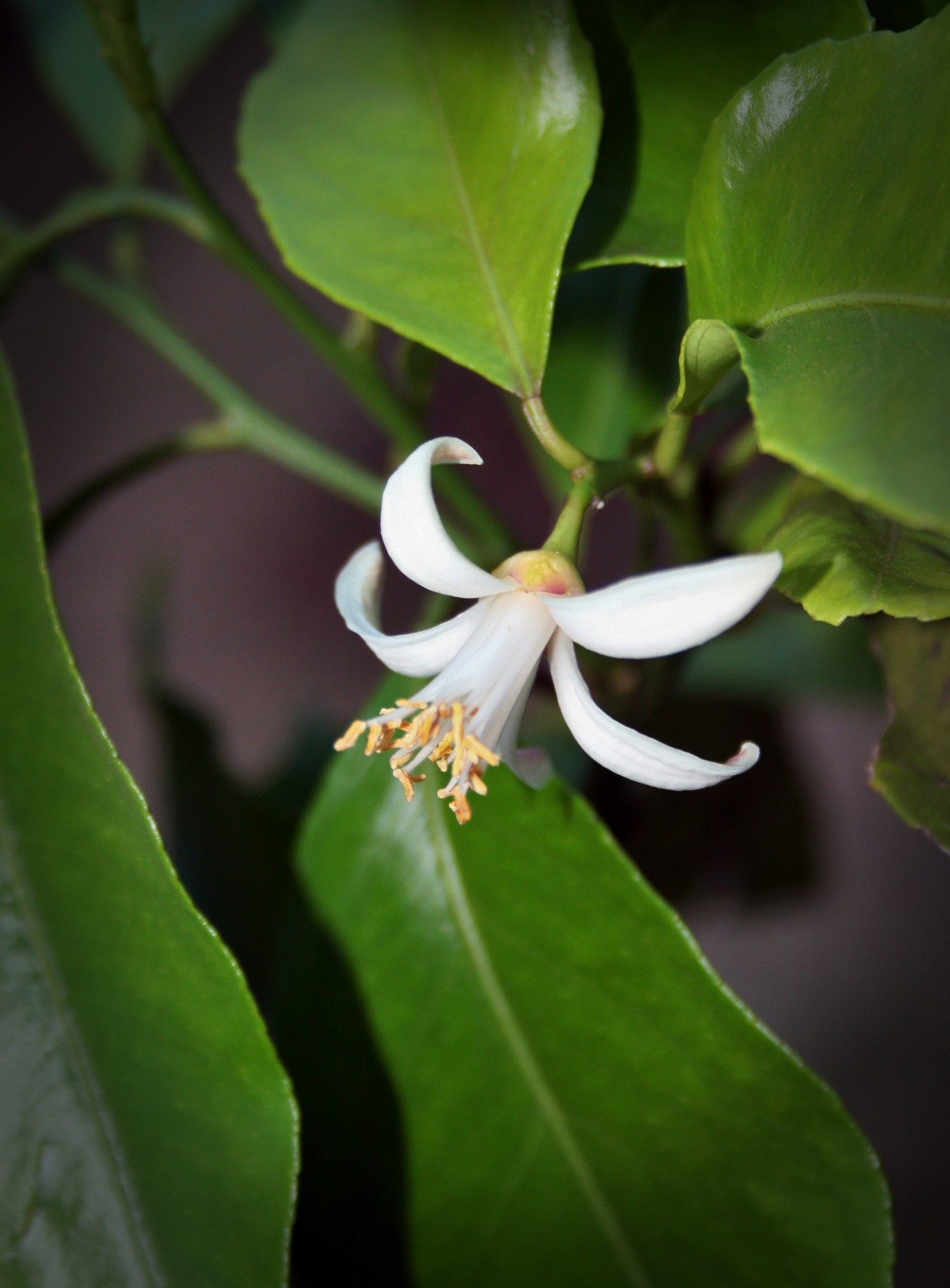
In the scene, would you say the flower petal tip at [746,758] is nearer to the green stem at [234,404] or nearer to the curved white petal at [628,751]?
the curved white petal at [628,751]

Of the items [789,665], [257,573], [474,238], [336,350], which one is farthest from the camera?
[257,573]

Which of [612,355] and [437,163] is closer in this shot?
[437,163]

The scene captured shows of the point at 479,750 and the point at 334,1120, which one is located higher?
the point at 479,750

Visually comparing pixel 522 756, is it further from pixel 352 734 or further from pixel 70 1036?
pixel 70 1036

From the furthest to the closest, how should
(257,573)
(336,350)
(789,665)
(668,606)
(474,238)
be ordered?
1. (257,573)
2. (789,665)
3. (336,350)
4. (474,238)
5. (668,606)

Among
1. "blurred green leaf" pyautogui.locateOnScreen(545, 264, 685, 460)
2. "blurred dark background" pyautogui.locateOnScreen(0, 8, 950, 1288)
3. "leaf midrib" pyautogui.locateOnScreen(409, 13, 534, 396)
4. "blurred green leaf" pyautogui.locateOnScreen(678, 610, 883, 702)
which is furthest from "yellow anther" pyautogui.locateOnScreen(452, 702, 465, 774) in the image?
"blurred dark background" pyautogui.locateOnScreen(0, 8, 950, 1288)

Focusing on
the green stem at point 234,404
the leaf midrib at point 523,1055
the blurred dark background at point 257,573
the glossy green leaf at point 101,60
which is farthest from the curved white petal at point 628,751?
the glossy green leaf at point 101,60

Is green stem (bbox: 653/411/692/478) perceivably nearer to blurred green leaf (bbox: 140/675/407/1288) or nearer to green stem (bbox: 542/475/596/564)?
green stem (bbox: 542/475/596/564)

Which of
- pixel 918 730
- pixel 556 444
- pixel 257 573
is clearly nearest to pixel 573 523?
pixel 556 444
